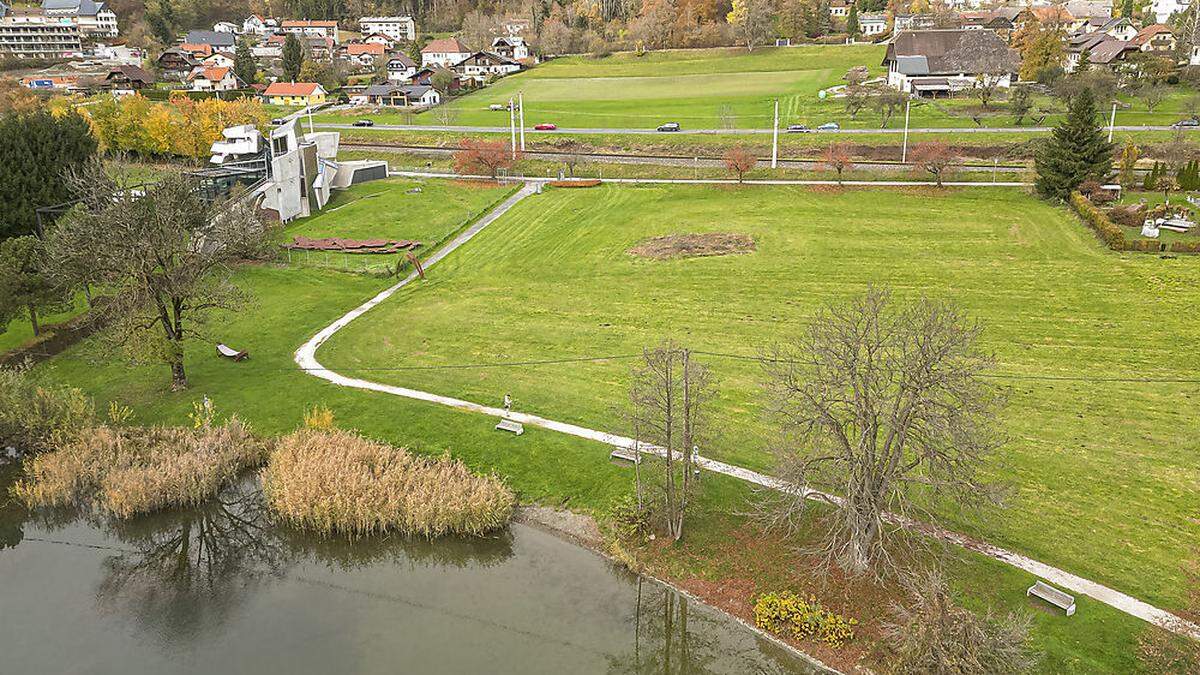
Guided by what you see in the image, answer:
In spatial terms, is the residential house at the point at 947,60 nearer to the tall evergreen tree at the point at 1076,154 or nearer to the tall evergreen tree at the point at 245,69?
the tall evergreen tree at the point at 1076,154

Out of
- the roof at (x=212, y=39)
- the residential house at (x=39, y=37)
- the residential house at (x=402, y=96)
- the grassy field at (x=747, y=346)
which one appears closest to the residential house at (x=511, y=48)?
the residential house at (x=402, y=96)

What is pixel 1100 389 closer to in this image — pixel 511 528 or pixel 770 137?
pixel 511 528

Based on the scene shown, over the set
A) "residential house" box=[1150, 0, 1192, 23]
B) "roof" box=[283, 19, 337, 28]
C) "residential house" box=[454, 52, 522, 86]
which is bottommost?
"residential house" box=[454, 52, 522, 86]

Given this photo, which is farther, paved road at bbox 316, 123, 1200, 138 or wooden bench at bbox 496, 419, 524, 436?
paved road at bbox 316, 123, 1200, 138

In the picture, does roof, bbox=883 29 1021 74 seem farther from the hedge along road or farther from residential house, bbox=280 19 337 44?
residential house, bbox=280 19 337 44

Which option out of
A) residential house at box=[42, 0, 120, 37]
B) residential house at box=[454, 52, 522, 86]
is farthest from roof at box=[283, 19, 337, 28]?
residential house at box=[454, 52, 522, 86]

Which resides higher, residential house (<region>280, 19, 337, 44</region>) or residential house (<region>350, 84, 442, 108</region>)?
residential house (<region>280, 19, 337, 44</region>)
